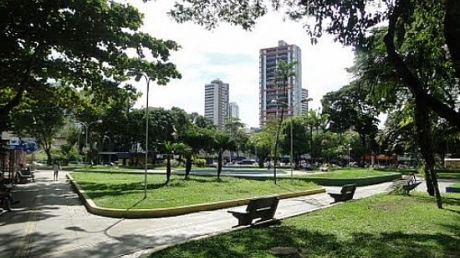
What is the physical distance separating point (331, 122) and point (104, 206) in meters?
59.6

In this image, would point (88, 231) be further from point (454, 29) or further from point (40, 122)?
point (40, 122)

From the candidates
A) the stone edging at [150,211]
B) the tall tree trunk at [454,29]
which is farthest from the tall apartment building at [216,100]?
the tall tree trunk at [454,29]

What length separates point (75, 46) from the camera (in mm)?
16719

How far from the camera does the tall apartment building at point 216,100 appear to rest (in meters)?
135

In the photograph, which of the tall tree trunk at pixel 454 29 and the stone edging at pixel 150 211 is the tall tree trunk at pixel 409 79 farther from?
the stone edging at pixel 150 211

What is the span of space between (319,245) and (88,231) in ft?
19.1

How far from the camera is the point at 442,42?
12.3 meters

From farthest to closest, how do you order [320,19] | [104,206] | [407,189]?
1. [407,189]
2. [104,206]
3. [320,19]

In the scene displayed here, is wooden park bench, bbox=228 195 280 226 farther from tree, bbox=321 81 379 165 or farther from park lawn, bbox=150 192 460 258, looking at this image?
tree, bbox=321 81 379 165

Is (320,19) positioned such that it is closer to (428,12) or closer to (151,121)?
(428,12)

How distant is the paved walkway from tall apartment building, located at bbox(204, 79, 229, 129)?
392ft

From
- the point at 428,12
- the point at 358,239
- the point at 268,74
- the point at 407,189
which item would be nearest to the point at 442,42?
the point at 428,12

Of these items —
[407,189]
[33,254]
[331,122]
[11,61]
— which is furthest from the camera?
[331,122]

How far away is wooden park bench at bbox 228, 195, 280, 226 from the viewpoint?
35.2ft
